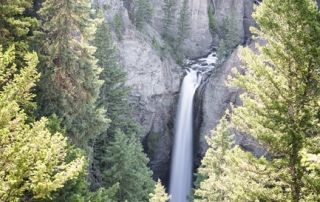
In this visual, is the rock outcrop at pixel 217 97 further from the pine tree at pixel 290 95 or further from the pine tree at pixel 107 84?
the pine tree at pixel 290 95

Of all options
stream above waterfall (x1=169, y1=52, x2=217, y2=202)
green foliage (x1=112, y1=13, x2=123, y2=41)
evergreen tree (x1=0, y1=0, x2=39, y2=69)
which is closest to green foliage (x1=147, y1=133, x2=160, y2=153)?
stream above waterfall (x1=169, y1=52, x2=217, y2=202)

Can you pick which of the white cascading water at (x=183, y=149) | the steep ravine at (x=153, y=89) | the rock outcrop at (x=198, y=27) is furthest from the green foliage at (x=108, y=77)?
the rock outcrop at (x=198, y=27)

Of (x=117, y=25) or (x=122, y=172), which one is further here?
(x=117, y=25)

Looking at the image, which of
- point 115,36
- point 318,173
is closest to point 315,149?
point 318,173

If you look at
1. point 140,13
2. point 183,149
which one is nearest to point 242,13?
point 140,13

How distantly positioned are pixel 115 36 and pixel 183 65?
13.0 metres

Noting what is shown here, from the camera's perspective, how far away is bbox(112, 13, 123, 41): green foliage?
29.7m

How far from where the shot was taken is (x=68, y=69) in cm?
1365

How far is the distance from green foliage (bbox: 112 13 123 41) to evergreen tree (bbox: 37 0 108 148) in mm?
16180

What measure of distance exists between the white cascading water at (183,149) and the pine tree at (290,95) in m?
25.4

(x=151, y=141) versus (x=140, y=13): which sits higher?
(x=140, y=13)

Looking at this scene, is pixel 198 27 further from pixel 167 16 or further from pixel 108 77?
pixel 108 77

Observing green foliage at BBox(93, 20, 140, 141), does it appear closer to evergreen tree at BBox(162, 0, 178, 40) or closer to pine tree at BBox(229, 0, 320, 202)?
pine tree at BBox(229, 0, 320, 202)

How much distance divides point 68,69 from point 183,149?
73.7 ft
